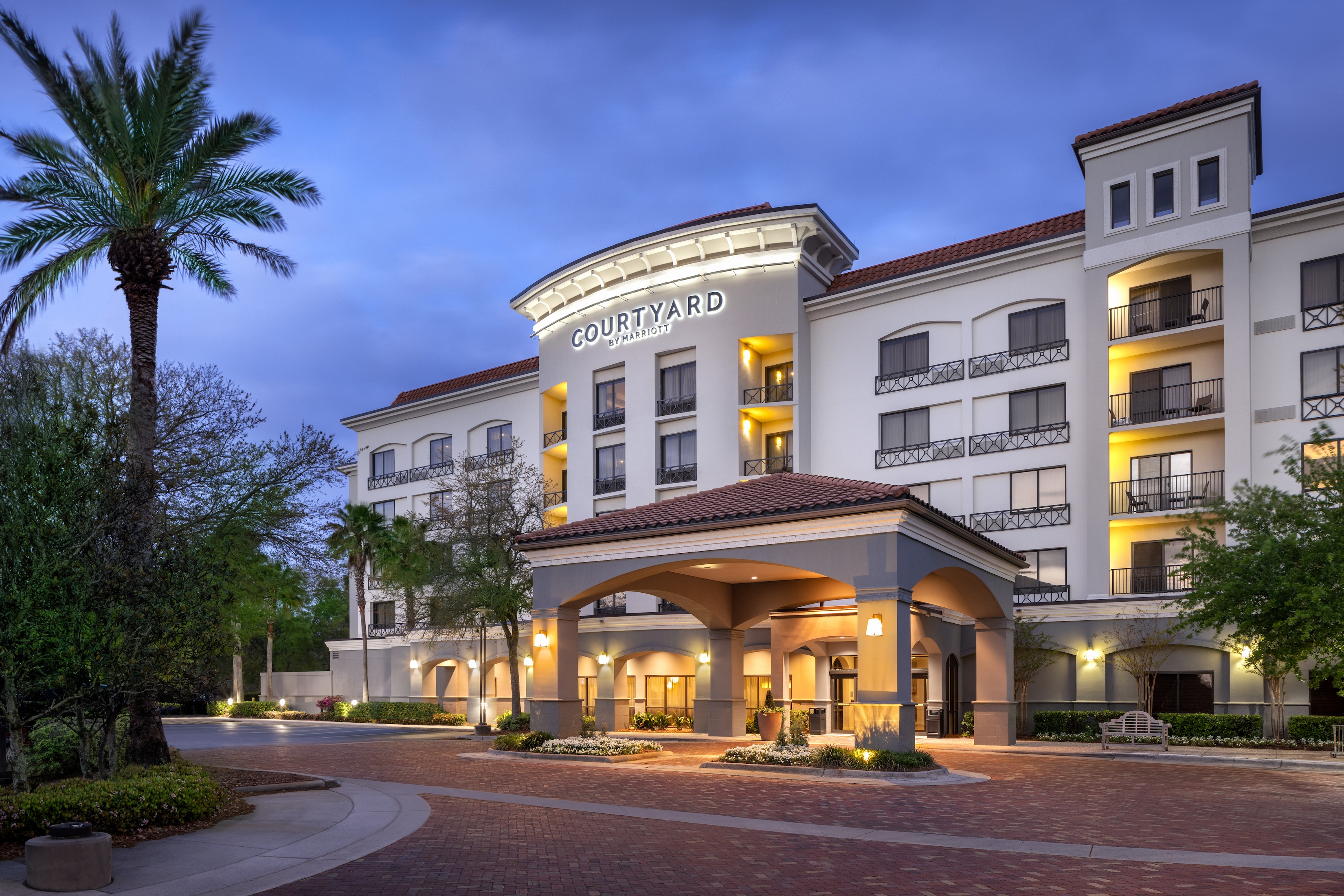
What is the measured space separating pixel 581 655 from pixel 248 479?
23404mm

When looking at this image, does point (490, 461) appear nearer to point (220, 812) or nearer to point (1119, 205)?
point (1119, 205)

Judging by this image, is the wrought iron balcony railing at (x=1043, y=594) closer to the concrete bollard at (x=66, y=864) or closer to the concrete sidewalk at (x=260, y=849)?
Result: the concrete sidewalk at (x=260, y=849)

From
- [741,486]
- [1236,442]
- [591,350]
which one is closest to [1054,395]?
[1236,442]

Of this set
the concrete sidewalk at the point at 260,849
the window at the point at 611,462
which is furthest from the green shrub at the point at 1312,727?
the window at the point at 611,462

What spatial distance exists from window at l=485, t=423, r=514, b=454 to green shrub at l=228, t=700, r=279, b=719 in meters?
18.9

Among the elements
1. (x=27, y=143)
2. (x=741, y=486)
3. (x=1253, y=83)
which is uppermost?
(x=1253, y=83)

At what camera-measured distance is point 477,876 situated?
1072 centimetres

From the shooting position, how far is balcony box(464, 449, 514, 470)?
133ft

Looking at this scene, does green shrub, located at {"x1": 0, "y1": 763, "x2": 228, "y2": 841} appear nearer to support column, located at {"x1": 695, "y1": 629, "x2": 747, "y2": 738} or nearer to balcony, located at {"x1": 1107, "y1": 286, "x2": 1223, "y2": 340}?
support column, located at {"x1": 695, "y1": 629, "x2": 747, "y2": 738}

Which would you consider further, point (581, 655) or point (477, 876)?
point (581, 655)

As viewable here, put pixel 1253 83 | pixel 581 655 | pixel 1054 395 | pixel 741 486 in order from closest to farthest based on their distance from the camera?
pixel 741 486 → pixel 1253 83 → pixel 1054 395 → pixel 581 655

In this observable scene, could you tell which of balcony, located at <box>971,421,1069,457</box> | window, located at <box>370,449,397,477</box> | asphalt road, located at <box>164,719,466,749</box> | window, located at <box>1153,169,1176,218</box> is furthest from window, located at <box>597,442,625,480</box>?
window, located at <box>1153,169,1176,218</box>

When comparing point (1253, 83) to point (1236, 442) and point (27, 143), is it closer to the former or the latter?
point (1236, 442)

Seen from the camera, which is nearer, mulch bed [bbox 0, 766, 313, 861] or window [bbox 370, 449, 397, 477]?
mulch bed [bbox 0, 766, 313, 861]
